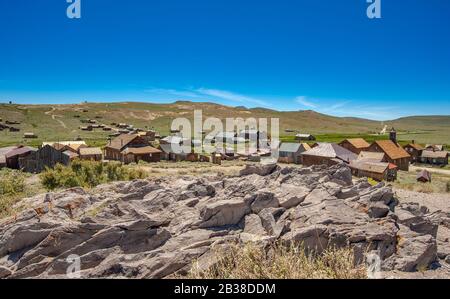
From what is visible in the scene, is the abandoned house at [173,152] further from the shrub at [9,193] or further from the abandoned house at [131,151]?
the shrub at [9,193]

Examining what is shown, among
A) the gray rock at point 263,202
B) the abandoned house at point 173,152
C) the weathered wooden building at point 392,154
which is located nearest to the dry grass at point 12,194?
the gray rock at point 263,202

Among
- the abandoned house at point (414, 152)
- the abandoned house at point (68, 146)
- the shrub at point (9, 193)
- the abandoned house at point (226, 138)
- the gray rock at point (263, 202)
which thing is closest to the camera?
the gray rock at point (263, 202)

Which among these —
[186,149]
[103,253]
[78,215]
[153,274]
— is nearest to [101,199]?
[78,215]

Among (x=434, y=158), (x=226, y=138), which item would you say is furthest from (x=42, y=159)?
(x=434, y=158)

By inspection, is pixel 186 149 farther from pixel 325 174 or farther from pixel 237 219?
pixel 237 219

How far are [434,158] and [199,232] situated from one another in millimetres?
73517

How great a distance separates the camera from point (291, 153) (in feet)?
217

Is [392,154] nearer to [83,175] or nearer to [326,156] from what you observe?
[326,156]

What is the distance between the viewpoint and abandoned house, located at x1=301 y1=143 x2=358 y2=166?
5650cm

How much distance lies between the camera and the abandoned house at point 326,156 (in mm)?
56503

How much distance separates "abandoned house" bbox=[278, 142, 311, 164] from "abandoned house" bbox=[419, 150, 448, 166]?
27376 mm

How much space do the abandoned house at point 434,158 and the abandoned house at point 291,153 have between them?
2738cm

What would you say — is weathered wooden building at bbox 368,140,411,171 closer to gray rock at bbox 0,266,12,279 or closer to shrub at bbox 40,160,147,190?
shrub at bbox 40,160,147,190
